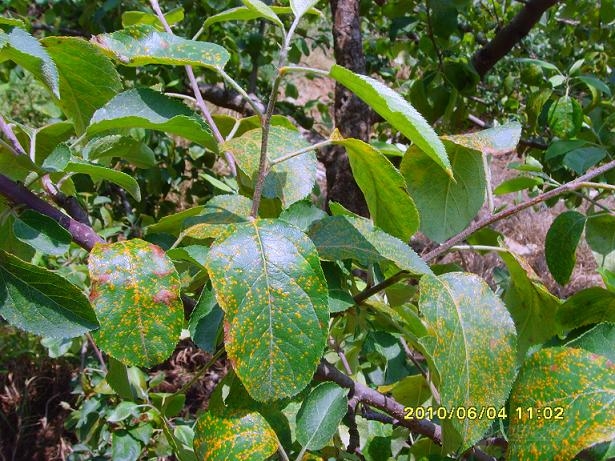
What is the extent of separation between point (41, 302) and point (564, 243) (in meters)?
0.61

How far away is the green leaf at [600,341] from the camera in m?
0.52

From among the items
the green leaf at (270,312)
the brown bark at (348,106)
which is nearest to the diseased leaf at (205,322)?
the green leaf at (270,312)

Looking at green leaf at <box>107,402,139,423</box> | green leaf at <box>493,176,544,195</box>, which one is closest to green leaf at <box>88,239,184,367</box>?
green leaf at <box>493,176,544,195</box>

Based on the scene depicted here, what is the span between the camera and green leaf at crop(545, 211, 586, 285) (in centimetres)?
73

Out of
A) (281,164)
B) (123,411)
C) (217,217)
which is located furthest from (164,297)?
(123,411)

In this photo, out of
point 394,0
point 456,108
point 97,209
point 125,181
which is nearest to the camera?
point 125,181

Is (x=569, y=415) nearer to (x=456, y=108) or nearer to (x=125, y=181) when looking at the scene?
(x=125, y=181)

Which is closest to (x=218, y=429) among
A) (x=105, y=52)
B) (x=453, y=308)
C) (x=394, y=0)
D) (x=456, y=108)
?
(x=453, y=308)

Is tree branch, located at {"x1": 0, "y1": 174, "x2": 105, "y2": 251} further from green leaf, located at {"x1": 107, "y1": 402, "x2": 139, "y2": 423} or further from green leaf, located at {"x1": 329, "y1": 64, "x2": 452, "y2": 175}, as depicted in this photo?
green leaf, located at {"x1": 107, "y1": 402, "x2": 139, "y2": 423}

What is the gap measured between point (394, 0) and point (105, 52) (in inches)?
60.4

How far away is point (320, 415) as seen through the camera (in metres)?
Result: 0.61

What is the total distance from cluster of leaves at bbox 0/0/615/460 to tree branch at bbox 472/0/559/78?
880 millimetres

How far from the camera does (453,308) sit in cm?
51
